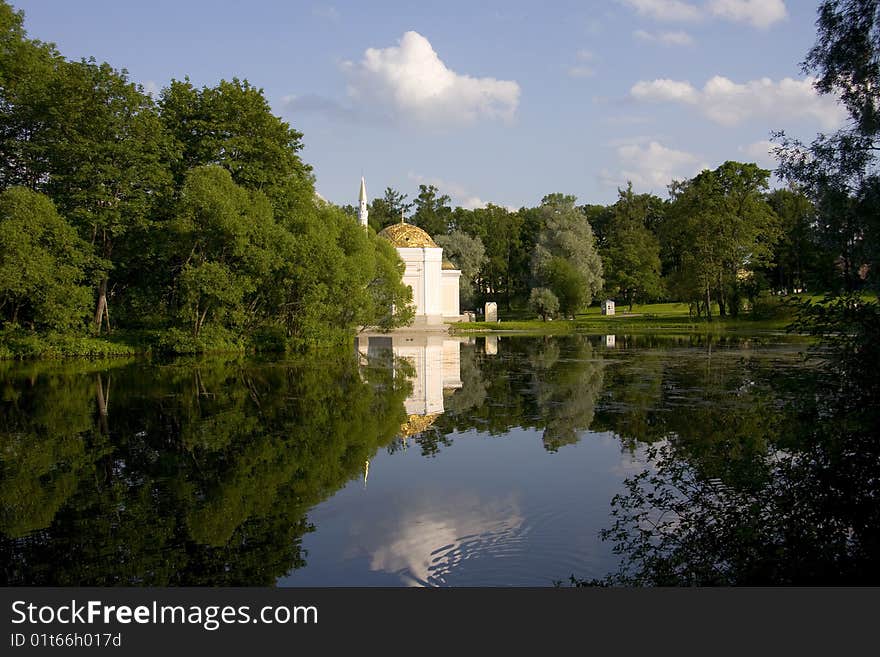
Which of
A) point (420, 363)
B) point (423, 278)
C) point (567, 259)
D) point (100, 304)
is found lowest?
point (420, 363)

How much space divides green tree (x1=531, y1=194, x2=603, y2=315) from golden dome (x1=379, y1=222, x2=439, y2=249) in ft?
33.1

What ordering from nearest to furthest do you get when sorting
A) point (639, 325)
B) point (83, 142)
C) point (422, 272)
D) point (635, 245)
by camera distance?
point (83, 142) < point (639, 325) < point (422, 272) < point (635, 245)

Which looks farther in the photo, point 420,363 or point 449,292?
point 449,292

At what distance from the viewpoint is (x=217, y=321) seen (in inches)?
1316

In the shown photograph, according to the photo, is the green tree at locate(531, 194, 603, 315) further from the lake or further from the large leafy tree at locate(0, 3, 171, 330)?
the lake

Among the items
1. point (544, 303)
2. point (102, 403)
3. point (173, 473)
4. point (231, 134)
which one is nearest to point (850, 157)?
point (173, 473)

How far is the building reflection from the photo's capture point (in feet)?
54.6

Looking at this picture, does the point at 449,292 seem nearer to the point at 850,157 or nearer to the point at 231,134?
the point at 231,134

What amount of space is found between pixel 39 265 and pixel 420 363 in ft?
49.7

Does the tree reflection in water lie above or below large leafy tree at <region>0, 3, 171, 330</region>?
below

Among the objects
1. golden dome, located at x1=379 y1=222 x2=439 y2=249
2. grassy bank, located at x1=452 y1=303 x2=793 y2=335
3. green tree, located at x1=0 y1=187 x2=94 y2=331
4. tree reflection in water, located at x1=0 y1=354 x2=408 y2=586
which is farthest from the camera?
golden dome, located at x1=379 y1=222 x2=439 y2=249

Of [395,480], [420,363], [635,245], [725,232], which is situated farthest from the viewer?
[635,245]

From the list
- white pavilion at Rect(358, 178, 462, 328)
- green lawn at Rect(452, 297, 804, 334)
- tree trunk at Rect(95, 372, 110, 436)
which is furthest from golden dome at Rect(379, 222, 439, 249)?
tree trunk at Rect(95, 372, 110, 436)

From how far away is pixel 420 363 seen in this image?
29.5m
